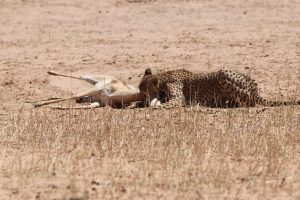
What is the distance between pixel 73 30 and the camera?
1584cm

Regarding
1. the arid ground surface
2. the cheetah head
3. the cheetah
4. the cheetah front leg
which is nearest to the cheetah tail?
the cheetah

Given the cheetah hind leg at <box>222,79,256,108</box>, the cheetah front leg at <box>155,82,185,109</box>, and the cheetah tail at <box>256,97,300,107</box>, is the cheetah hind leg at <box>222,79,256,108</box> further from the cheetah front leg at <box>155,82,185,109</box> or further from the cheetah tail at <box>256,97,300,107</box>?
the cheetah front leg at <box>155,82,185,109</box>

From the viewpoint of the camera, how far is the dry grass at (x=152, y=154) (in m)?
6.14

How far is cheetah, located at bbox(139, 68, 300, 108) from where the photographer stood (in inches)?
396

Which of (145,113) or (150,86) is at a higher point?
(150,86)

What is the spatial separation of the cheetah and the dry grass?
0.45 m

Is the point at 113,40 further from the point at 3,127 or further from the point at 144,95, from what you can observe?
the point at 3,127

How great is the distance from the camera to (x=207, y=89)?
10.3m

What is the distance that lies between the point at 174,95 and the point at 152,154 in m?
3.20

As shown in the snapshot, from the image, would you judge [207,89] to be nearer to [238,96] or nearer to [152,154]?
[238,96]

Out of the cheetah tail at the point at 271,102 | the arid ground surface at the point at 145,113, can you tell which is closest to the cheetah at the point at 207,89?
the cheetah tail at the point at 271,102

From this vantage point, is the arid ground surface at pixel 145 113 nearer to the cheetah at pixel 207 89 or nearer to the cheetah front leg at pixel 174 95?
the cheetah at pixel 207 89

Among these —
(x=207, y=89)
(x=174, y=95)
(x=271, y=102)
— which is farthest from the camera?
(x=174, y=95)

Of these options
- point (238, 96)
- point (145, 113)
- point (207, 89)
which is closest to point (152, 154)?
point (145, 113)
